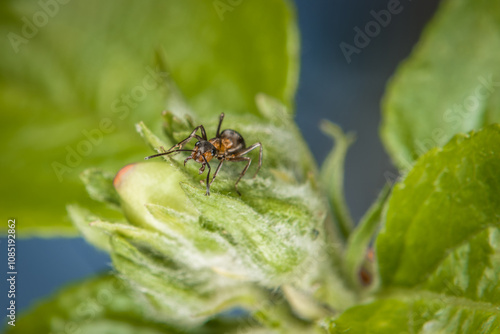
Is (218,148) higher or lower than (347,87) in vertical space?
lower

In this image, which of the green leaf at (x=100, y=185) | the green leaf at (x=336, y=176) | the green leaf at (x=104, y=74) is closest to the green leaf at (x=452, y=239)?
the green leaf at (x=336, y=176)

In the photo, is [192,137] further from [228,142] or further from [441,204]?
[441,204]

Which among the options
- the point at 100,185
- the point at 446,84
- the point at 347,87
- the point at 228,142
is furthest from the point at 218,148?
the point at 347,87

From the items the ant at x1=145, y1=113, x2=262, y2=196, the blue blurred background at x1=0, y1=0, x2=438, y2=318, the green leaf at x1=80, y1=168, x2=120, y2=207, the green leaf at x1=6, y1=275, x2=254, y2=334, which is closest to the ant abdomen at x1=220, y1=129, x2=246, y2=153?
the ant at x1=145, y1=113, x2=262, y2=196

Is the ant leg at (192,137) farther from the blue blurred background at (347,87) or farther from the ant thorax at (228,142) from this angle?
the blue blurred background at (347,87)

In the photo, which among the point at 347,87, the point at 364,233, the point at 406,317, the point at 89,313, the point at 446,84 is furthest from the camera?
the point at 347,87

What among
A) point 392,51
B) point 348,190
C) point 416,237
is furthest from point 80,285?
point 392,51
